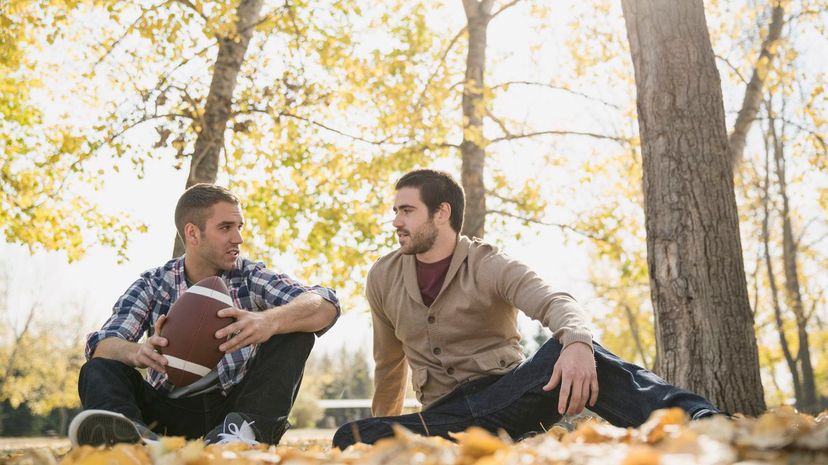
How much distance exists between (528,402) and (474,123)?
821 cm

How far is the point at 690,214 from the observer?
175 inches

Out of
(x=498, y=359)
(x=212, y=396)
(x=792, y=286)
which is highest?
(x=792, y=286)

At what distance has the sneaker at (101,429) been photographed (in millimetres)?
2697

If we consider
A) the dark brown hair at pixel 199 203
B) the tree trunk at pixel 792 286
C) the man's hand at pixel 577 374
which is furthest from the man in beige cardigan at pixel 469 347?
the tree trunk at pixel 792 286

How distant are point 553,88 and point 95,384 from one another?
10745 mm

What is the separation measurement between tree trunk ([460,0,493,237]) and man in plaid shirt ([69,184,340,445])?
21.4 ft

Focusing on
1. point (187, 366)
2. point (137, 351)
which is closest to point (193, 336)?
point (187, 366)

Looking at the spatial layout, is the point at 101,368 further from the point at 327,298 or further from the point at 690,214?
the point at 690,214

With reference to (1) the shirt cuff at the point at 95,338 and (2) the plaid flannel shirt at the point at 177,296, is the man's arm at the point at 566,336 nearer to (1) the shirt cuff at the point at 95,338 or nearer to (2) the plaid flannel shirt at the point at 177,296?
(2) the plaid flannel shirt at the point at 177,296

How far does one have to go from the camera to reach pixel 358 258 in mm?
11961

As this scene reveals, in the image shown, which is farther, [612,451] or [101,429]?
[101,429]

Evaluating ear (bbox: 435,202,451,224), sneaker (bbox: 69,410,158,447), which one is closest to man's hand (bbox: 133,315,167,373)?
sneaker (bbox: 69,410,158,447)

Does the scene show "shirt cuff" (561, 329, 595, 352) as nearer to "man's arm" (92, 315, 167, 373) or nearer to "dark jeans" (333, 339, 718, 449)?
"dark jeans" (333, 339, 718, 449)

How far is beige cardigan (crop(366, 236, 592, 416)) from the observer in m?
3.73
